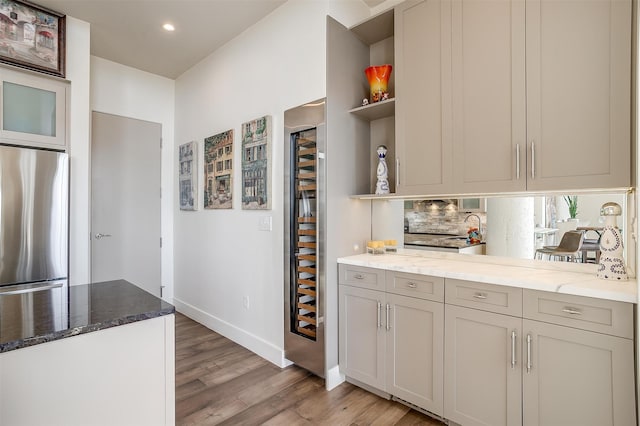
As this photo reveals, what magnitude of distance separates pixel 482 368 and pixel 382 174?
4.59 ft

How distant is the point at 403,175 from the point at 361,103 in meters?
0.79

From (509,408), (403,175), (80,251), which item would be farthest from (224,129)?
(509,408)

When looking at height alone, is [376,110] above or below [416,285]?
above

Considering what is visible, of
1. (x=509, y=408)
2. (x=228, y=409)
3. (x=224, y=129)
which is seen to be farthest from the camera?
(x=224, y=129)

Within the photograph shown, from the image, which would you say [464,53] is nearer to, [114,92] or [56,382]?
[56,382]

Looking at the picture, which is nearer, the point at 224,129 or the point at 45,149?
the point at 45,149

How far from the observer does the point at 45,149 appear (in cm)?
268

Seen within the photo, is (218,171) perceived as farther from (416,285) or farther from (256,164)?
(416,285)

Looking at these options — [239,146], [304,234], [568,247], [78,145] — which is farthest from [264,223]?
[568,247]

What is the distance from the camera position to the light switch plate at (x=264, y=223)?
2834mm

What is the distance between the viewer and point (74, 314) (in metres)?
1.14

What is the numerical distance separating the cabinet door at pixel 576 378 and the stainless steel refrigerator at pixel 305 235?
1.29m

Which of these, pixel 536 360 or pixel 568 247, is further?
pixel 568 247

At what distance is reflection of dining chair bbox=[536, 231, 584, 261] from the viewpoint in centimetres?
183
